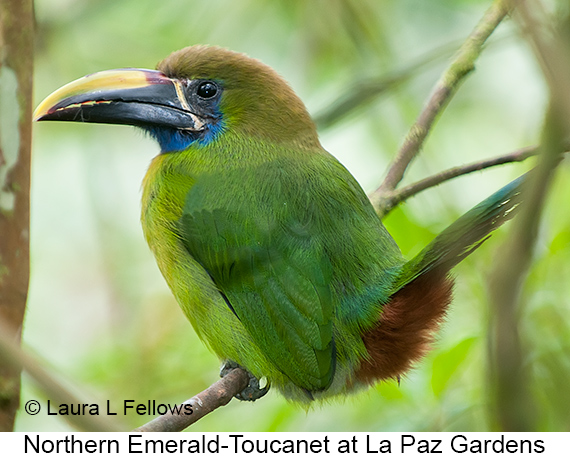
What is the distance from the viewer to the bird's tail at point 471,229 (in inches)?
82.2

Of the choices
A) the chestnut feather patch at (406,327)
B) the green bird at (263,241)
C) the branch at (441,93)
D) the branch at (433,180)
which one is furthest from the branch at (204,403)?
the branch at (441,93)

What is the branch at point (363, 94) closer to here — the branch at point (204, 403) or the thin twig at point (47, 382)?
the branch at point (204, 403)

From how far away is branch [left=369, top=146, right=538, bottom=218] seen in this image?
264 centimetres

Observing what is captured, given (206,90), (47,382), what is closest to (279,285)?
(206,90)

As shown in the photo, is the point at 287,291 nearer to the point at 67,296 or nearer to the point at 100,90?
the point at 100,90

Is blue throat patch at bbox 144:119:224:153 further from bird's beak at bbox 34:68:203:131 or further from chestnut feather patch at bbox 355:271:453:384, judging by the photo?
chestnut feather patch at bbox 355:271:453:384

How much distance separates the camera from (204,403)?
2.14m

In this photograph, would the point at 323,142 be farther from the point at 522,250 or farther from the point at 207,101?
the point at 522,250

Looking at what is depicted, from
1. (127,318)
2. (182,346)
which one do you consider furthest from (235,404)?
(127,318)

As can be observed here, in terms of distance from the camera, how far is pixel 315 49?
4.19 m

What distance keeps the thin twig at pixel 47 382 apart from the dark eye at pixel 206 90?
1.75 m

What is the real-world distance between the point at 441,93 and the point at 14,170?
1.66 meters

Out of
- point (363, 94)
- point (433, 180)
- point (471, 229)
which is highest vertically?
point (363, 94)

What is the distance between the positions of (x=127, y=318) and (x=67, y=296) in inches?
46.1
